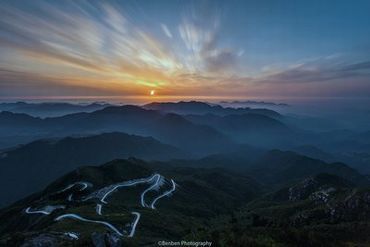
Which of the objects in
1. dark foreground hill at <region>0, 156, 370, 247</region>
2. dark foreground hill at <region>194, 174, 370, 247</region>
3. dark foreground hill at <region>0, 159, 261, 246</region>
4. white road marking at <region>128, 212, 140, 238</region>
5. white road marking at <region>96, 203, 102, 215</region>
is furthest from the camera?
white road marking at <region>96, 203, 102, 215</region>

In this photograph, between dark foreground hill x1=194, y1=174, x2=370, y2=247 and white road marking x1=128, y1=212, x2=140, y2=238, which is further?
white road marking x1=128, y1=212, x2=140, y2=238

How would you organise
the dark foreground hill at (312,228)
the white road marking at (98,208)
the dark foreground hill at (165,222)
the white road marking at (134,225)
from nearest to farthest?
the dark foreground hill at (312,228)
the dark foreground hill at (165,222)
the white road marking at (134,225)
the white road marking at (98,208)

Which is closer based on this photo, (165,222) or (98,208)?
(165,222)

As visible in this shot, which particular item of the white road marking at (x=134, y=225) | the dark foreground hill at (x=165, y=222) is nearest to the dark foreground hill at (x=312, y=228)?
the dark foreground hill at (x=165, y=222)

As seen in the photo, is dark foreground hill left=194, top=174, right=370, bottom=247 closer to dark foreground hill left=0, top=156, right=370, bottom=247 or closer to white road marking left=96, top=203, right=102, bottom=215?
dark foreground hill left=0, top=156, right=370, bottom=247

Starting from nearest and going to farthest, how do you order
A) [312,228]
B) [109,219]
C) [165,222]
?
[312,228], [109,219], [165,222]

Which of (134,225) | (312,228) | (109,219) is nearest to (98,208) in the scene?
(109,219)

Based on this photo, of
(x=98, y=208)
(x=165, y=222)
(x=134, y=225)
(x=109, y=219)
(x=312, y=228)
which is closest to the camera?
(x=312, y=228)

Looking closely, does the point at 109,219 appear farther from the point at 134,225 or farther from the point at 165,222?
the point at 165,222

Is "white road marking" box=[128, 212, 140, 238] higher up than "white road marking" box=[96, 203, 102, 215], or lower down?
higher up

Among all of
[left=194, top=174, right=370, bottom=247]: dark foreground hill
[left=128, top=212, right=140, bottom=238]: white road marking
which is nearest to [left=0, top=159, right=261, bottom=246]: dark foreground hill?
[left=128, top=212, right=140, bottom=238]: white road marking

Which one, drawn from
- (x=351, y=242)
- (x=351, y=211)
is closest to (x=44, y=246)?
(x=351, y=242)

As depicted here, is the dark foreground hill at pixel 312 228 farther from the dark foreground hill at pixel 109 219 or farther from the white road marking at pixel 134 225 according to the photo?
the white road marking at pixel 134 225
